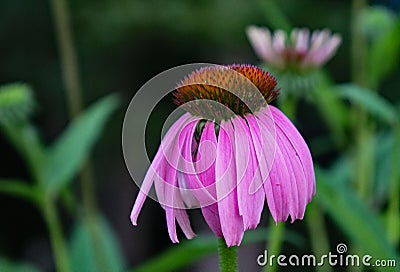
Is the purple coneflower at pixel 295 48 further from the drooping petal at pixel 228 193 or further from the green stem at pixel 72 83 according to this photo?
the drooping petal at pixel 228 193

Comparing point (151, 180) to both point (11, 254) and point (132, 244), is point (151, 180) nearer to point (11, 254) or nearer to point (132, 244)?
point (11, 254)

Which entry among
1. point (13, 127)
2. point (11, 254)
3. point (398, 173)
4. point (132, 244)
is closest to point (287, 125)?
point (398, 173)

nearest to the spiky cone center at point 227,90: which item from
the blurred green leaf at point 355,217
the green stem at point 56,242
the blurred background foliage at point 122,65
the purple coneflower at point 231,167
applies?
the purple coneflower at point 231,167

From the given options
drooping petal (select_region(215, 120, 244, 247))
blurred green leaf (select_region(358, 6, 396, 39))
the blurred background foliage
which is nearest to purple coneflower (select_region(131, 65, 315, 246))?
drooping petal (select_region(215, 120, 244, 247))

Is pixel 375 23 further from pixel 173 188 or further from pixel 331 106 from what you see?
pixel 173 188

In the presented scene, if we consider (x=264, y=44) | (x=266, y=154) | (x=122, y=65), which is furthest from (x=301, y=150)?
(x=122, y=65)

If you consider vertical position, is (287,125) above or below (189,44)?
below

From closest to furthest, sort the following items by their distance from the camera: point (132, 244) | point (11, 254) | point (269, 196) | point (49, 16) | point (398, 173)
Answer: point (269, 196) → point (398, 173) → point (49, 16) → point (11, 254) → point (132, 244)
